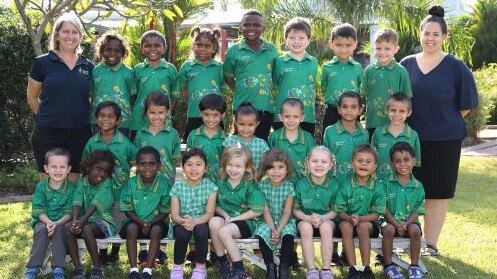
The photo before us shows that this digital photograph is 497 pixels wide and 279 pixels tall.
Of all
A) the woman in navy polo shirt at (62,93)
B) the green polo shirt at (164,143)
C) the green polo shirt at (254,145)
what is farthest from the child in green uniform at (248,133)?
the woman in navy polo shirt at (62,93)

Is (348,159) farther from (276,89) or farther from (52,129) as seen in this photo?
(52,129)

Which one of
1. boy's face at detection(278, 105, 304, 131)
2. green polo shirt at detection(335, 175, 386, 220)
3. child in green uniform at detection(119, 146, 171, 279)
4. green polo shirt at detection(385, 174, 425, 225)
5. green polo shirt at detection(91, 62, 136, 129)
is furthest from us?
green polo shirt at detection(91, 62, 136, 129)

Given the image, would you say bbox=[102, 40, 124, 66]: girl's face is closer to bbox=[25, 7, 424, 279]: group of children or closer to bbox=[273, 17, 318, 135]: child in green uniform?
bbox=[25, 7, 424, 279]: group of children

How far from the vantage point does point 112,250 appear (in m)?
5.53

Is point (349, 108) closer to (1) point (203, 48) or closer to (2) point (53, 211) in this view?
(1) point (203, 48)

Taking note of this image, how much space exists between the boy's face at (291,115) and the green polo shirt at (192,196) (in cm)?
81

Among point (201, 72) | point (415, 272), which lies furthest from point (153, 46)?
point (415, 272)

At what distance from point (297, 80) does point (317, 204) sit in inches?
45.7

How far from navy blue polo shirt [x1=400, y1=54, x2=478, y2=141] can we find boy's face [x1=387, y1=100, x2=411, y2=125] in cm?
37

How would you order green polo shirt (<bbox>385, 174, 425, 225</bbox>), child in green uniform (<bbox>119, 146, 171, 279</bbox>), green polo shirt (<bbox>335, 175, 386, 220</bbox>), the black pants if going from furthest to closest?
green polo shirt (<bbox>385, 174, 425, 225</bbox>), green polo shirt (<bbox>335, 175, 386, 220</bbox>), child in green uniform (<bbox>119, 146, 171, 279</bbox>), the black pants

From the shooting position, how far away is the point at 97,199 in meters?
5.02

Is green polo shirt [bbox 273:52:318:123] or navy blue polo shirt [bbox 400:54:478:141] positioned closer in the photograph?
navy blue polo shirt [bbox 400:54:478:141]

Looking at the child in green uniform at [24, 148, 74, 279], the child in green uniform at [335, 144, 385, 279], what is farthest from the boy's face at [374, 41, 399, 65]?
the child in green uniform at [24, 148, 74, 279]

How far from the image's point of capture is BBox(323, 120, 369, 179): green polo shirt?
533 cm
